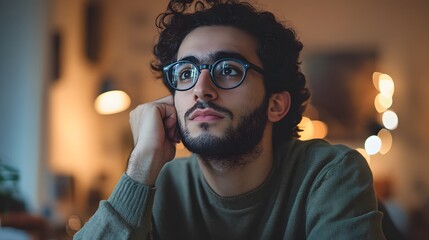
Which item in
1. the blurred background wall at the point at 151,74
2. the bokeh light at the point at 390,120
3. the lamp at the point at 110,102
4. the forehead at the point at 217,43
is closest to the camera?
the forehead at the point at 217,43

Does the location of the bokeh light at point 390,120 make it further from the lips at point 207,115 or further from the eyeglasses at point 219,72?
the lips at point 207,115

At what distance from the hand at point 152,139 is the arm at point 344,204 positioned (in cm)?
38

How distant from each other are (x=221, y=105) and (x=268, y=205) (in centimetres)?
28

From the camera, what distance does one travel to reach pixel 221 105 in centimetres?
121

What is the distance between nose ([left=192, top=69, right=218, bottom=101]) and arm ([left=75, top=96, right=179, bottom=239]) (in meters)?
0.15

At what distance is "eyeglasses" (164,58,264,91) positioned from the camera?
4.07ft

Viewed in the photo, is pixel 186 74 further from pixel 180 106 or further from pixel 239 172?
pixel 239 172

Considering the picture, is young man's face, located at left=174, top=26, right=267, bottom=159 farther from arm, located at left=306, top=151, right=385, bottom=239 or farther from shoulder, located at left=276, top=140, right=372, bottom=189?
arm, located at left=306, top=151, right=385, bottom=239

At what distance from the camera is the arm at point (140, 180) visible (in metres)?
1.12

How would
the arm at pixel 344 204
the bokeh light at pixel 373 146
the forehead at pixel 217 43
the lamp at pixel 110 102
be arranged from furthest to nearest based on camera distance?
the bokeh light at pixel 373 146
the lamp at pixel 110 102
the forehead at pixel 217 43
the arm at pixel 344 204

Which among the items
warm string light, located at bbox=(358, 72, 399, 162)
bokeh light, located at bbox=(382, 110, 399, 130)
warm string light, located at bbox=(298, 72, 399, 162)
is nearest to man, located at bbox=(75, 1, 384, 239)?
warm string light, located at bbox=(298, 72, 399, 162)

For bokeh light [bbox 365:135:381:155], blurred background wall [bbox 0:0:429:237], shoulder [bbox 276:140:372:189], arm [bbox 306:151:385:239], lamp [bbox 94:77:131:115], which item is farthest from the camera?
bokeh light [bbox 365:135:381:155]

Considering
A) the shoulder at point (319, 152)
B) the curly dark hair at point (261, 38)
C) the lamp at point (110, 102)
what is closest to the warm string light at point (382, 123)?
the lamp at point (110, 102)

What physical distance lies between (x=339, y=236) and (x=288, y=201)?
214 mm
